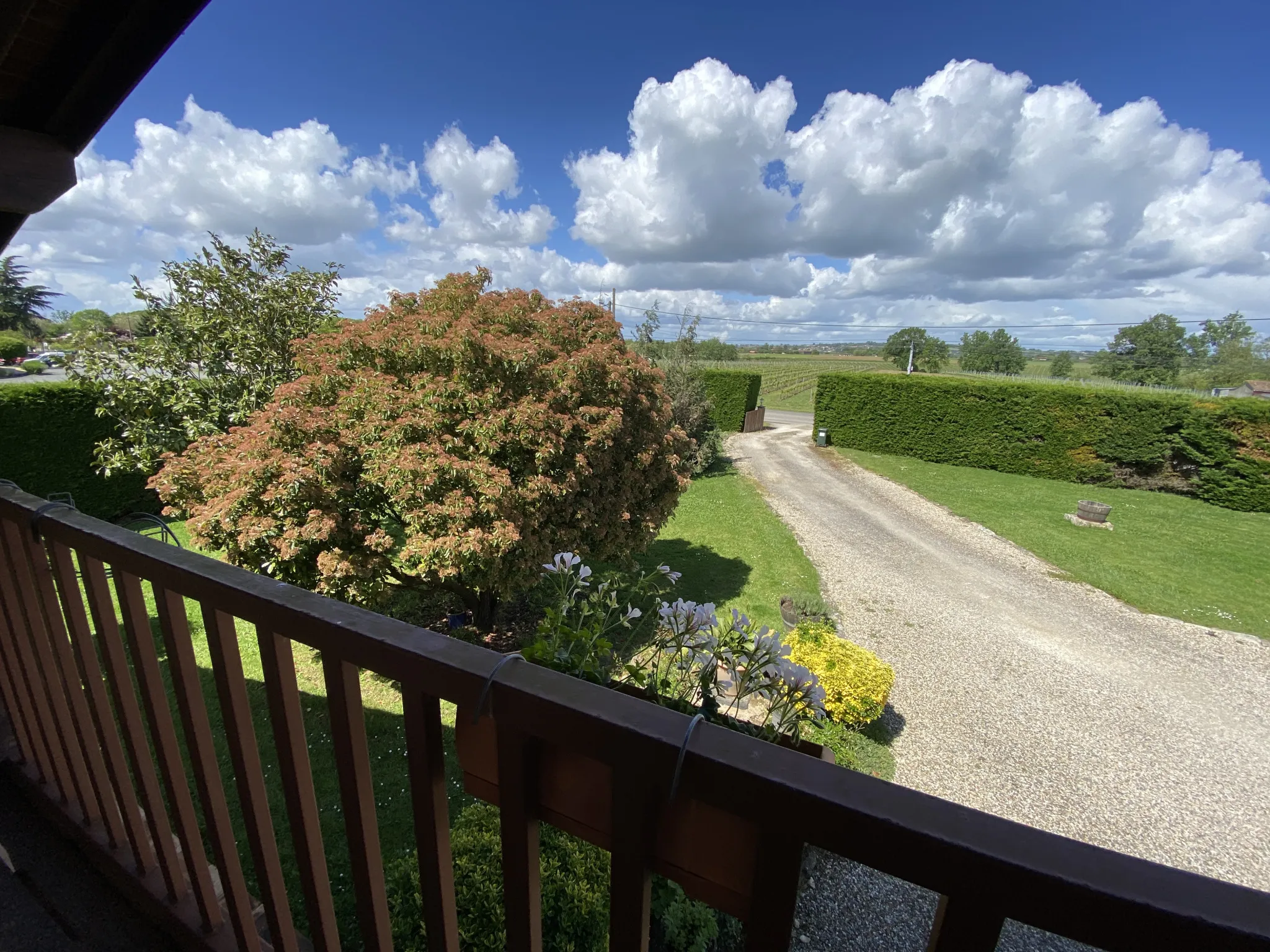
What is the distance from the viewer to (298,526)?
14.8 ft

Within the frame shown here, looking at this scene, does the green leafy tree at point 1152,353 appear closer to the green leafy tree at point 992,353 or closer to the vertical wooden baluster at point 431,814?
the green leafy tree at point 992,353

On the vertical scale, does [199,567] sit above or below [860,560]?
above

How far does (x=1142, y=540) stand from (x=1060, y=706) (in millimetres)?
7058

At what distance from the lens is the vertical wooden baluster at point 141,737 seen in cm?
133

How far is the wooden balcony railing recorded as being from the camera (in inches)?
19.9

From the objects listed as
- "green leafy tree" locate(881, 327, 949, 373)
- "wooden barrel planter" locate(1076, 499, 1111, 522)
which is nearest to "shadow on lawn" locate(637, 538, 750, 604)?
"wooden barrel planter" locate(1076, 499, 1111, 522)

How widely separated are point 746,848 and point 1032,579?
9739 mm

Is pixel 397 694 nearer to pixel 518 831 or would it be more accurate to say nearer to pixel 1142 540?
pixel 518 831

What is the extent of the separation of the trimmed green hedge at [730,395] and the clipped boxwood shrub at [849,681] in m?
15.5

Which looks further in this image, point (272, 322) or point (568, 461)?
point (272, 322)

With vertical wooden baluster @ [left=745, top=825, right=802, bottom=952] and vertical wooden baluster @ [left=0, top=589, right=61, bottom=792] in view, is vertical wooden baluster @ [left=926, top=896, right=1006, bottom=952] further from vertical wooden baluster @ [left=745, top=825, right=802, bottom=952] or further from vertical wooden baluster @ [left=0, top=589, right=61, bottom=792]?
vertical wooden baluster @ [left=0, top=589, right=61, bottom=792]

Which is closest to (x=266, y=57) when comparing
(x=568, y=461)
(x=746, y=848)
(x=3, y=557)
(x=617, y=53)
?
(x=568, y=461)

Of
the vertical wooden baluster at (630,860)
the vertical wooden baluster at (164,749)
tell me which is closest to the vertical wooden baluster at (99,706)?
the vertical wooden baluster at (164,749)

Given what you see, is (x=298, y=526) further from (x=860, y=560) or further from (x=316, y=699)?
(x=860, y=560)
